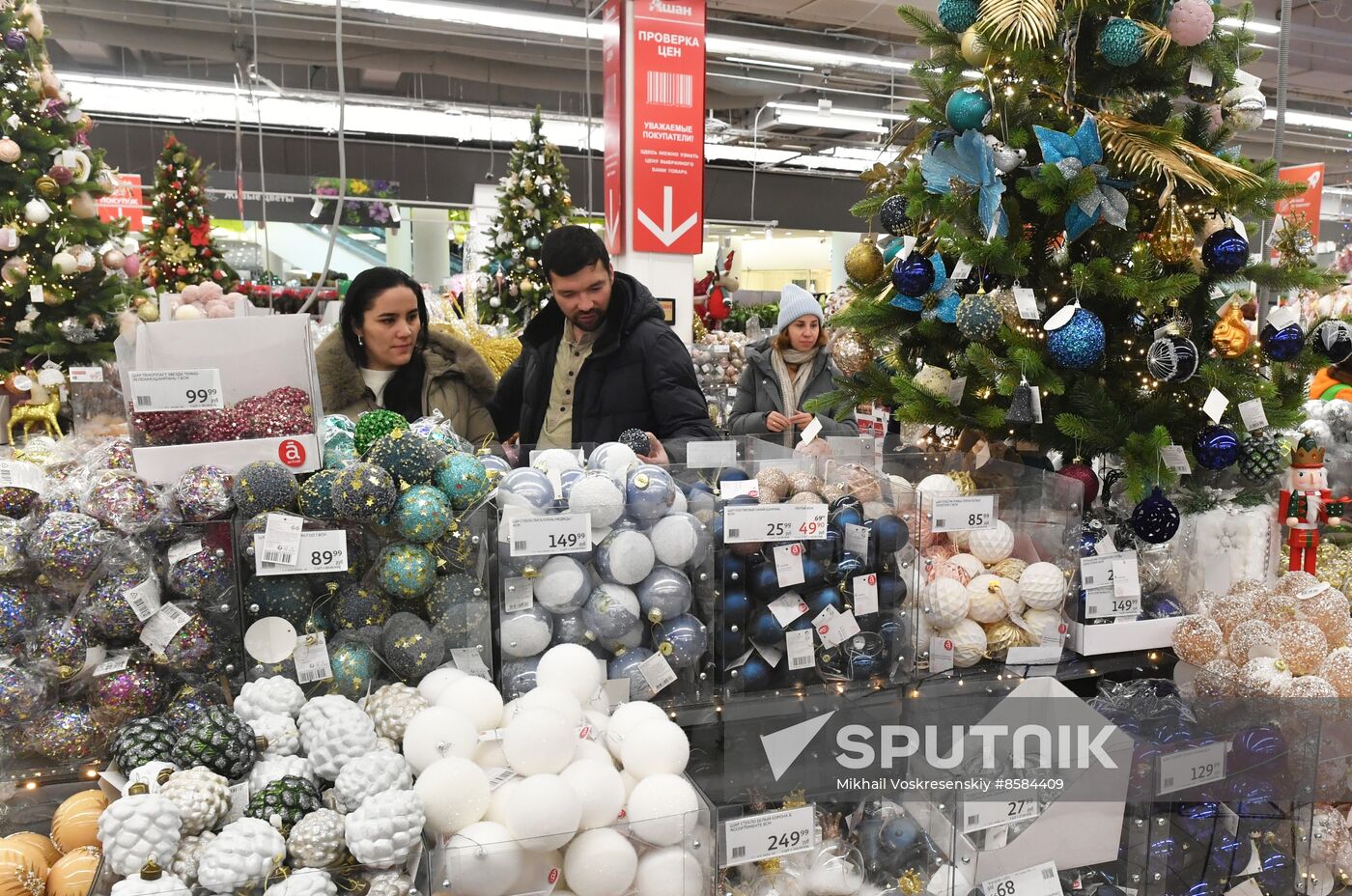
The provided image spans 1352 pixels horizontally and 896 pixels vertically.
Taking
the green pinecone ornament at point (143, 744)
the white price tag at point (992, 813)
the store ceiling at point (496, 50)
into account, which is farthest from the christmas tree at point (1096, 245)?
the store ceiling at point (496, 50)

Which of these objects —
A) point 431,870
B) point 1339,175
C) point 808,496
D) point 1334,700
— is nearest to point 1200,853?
point 1334,700

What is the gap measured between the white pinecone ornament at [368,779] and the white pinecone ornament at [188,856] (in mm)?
162

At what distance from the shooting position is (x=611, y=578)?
1.72m

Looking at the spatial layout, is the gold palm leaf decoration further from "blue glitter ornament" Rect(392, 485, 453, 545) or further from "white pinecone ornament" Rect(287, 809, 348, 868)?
"white pinecone ornament" Rect(287, 809, 348, 868)

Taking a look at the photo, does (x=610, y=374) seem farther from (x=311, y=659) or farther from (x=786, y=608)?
(x=311, y=659)

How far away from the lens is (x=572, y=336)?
297 cm

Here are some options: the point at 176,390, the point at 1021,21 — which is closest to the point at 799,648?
the point at 176,390

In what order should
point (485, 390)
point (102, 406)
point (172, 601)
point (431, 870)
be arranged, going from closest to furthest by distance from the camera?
1. point (431, 870)
2. point (172, 601)
3. point (485, 390)
4. point (102, 406)

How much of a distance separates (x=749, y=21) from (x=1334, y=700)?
314 inches

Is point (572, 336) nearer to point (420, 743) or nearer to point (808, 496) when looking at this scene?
point (808, 496)

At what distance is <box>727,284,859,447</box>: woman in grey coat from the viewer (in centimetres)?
393

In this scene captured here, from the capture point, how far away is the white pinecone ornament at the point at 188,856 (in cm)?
116

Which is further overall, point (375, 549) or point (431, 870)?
point (375, 549)

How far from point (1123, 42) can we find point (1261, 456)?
100 cm
